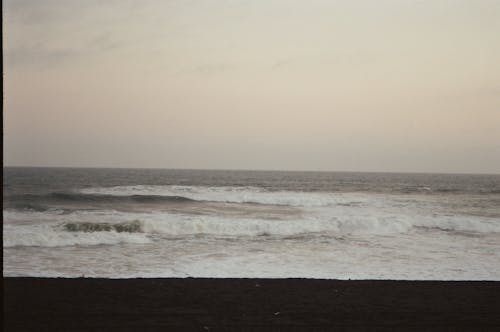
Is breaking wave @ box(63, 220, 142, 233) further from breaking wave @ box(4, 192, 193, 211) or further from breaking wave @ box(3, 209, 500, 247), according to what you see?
breaking wave @ box(4, 192, 193, 211)

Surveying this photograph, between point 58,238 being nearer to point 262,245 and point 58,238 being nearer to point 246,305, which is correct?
point 262,245

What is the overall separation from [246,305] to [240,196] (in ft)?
39.0

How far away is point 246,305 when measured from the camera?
181 inches

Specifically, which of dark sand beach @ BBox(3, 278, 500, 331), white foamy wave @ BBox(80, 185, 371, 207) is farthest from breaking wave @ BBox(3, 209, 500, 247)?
dark sand beach @ BBox(3, 278, 500, 331)

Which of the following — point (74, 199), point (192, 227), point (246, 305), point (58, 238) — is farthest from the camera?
point (74, 199)

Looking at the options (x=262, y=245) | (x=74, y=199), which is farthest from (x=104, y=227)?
(x=74, y=199)

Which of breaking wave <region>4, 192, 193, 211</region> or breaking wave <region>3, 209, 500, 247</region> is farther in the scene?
breaking wave <region>4, 192, 193, 211</region>

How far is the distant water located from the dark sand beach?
1226mm

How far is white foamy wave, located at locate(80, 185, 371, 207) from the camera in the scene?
16031 millimetres

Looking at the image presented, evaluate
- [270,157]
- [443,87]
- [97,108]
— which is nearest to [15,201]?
[97,108]

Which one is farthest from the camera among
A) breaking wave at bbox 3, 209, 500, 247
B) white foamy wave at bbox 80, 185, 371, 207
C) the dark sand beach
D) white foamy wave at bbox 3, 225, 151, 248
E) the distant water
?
white foamy wave at bbox 80, 185, 371, 207

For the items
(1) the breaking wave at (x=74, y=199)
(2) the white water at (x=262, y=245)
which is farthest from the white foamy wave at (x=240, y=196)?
(2) the white water at (x=262, y=245)

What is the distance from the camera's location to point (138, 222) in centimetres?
1083

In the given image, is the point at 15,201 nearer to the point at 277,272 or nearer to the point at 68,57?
the point at 68,57
